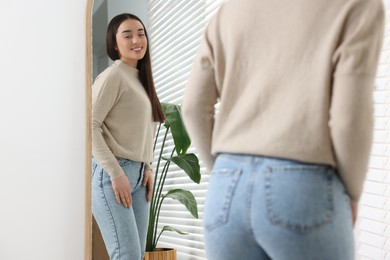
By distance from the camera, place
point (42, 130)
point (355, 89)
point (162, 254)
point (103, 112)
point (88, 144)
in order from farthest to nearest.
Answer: point (42, 130) < point (88, 144) < point (103, 112) < point (162, 254) < point (355, 89)

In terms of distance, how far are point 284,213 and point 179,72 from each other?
131cm

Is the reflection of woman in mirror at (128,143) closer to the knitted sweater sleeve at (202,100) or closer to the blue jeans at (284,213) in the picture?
the knitted sweater sleeve at (202,100)

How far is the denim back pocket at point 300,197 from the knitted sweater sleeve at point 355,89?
0.16 ft

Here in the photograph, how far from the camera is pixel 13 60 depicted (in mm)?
2605

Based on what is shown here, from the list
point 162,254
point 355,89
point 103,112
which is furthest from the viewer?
point 103,112

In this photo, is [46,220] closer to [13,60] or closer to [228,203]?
[13,60]

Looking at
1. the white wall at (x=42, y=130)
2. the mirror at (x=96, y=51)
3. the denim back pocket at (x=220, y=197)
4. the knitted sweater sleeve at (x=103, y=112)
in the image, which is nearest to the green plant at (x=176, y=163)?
the knitted sweater sleeve at (x=103, y=112)

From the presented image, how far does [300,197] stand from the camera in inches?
36.6

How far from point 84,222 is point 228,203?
1698 mm

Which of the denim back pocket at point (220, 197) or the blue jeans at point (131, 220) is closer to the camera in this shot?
the denim back pocket at point (220, 197)

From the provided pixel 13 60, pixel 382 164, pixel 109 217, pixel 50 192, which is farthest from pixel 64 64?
pixel 382 164

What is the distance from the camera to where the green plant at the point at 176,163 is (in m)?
2.12

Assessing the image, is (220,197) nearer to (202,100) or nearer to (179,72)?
(202,100)

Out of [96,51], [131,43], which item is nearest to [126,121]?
[131,43]
